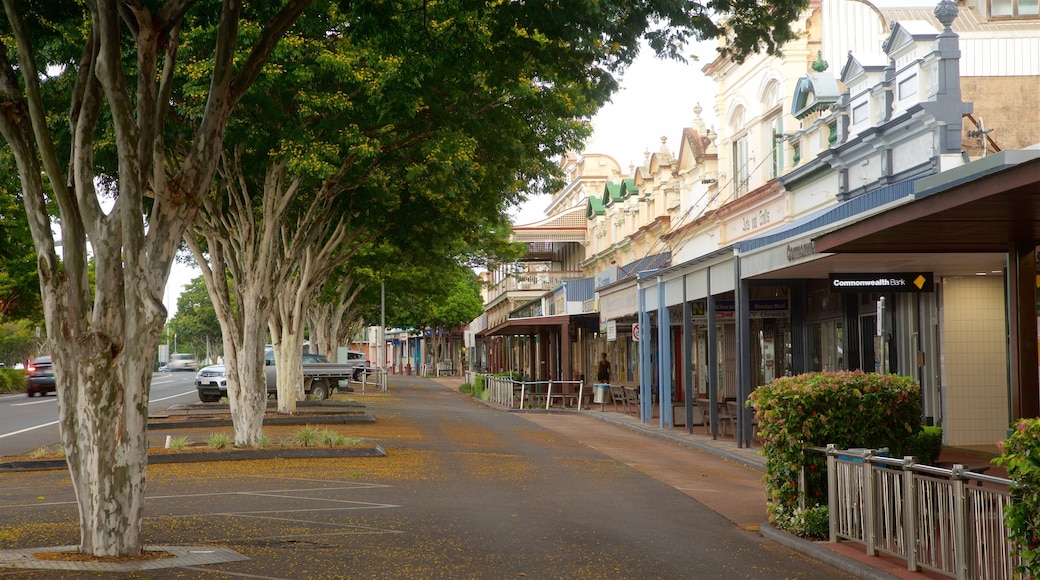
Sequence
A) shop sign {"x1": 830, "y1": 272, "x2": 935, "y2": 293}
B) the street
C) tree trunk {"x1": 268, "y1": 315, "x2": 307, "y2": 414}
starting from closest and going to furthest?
shop sign {"x1": 830, "y1": 272, "x2": 935, "y2": 293} < the street < tree trunk {"x1": 268, "y1": 315, "x2": 307, "y2": 414}

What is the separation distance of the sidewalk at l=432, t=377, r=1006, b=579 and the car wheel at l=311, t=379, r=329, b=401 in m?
11.3

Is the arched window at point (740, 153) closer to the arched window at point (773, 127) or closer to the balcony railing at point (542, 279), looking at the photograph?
the arched window at point (773, 127)

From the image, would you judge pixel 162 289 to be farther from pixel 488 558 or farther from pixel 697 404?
pixel 697 404

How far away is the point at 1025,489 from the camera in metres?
6.35

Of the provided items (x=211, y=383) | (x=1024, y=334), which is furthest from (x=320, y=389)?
(x=1024, y=334)

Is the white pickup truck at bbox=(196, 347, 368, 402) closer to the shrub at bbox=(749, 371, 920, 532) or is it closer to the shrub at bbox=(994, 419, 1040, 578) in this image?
the shrub at bbox=(749, 371, 920, 532)

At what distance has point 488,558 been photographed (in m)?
9.15

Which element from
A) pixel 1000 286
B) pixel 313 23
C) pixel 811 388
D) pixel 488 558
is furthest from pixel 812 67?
pixel 488 558

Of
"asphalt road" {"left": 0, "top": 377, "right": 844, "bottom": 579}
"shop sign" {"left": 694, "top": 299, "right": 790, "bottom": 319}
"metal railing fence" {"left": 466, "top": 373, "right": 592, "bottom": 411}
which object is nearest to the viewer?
"asphalt road" {"left": 0, "top": 377, "right": 844, "bottom": 579}

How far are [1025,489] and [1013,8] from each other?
59.0 ft

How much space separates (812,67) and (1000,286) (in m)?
7.90

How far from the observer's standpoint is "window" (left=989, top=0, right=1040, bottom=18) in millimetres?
21688

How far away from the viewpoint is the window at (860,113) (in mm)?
20644

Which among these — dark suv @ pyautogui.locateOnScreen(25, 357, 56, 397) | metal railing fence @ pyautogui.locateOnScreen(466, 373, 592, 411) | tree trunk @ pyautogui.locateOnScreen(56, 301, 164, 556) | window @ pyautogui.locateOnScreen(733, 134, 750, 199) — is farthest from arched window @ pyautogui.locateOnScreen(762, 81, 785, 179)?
dark suv @ pyautogui.locateOnScreen(25, 357, 56, 397)
